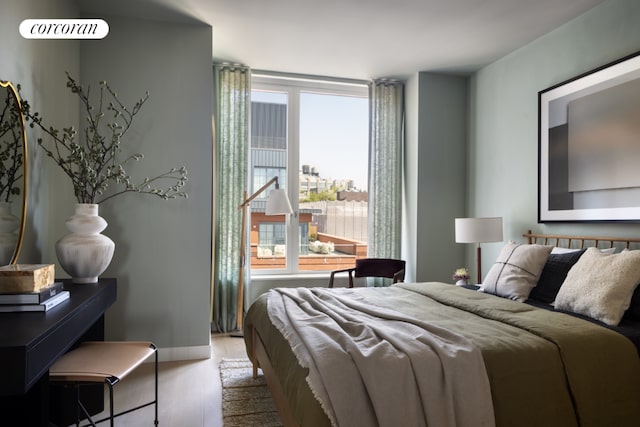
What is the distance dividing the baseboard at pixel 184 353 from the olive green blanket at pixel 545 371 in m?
1.64

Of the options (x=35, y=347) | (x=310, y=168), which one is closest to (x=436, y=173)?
(x=310, y=168)

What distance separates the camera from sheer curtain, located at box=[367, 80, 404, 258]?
492 centimetres

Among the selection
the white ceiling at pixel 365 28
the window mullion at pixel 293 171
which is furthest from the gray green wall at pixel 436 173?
the window mullion at pixel 293 171

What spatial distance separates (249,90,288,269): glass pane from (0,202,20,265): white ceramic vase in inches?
105

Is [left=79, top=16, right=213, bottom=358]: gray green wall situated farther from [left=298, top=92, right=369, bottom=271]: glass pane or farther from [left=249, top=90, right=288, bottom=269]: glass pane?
[left=298, top=92, right=369, bottom=271]: glass pane

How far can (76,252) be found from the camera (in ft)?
8.20

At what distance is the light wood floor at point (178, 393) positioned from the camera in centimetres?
251

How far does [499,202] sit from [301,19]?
253cm

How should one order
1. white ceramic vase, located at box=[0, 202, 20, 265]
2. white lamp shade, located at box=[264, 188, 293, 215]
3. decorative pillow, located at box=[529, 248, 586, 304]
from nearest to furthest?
white ceramic vase, located at box=[0, 202, 20, 265], decorative pillow, located at box=[529, 248, 586, 304], white lamp shade, located at box=[264, 188, 293, 215]

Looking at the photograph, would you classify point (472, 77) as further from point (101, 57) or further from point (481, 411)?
point (481, 411)

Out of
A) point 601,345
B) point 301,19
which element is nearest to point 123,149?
point 301,19

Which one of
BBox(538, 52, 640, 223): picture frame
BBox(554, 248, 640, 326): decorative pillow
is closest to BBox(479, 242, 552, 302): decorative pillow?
BBox(554, 248, 640, 326): decorative pillow

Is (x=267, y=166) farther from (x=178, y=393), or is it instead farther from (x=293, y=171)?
(x=178, y=393)

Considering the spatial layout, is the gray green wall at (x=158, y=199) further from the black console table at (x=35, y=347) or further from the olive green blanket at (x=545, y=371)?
the olive green blanket at (x=545, y=371)
